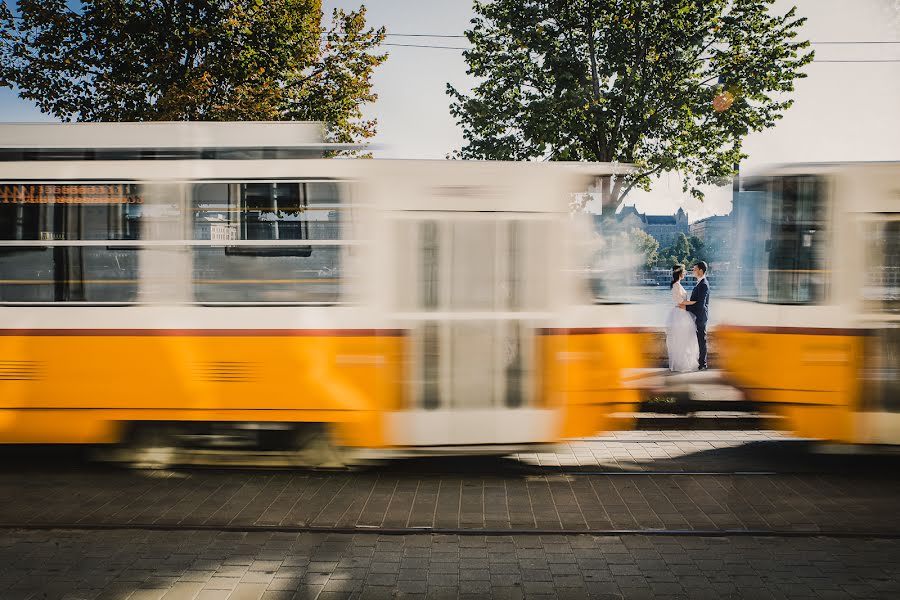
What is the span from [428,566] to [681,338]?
24.8 feet

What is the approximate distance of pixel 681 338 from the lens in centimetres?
1123

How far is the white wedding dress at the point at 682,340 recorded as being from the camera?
441 inches

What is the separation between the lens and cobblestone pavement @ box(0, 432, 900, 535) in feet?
18.2

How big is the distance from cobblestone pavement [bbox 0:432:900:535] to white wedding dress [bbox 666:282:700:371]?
3769mm

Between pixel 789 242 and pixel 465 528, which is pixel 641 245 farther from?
pixel 465 528

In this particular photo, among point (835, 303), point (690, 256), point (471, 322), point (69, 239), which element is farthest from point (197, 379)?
point (690, 256)

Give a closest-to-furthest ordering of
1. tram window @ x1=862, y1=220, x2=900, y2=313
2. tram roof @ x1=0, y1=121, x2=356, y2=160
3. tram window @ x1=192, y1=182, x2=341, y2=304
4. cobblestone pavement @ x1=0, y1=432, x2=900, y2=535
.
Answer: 1. cobblestone pavement @ x1=0, y1=432, x2=900, y2=535
2. tram window @ x1=192, y1=182, x2=341, y2=304
3. tram roof @ x1=0, y1=121, x2=356, y2=160
4. tram window @ x1=862, y1=220, x2=900, y2=313

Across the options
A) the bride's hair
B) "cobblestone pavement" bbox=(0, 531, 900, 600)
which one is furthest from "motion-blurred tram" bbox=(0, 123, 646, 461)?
the bride's hair

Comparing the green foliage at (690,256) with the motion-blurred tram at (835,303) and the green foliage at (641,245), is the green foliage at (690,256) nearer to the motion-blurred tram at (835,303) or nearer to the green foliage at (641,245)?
the green foliage at (641,245)

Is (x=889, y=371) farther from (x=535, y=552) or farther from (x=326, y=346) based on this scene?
(x=326, y=346)

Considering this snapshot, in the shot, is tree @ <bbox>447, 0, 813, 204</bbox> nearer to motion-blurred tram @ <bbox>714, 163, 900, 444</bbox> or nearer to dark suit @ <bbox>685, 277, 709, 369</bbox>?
dark suit @ <bbox>685, 277, 709, 369</bbox>

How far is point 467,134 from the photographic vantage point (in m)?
15.6

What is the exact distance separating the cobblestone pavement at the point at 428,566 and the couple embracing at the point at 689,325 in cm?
616

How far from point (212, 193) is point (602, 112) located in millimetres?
9612
